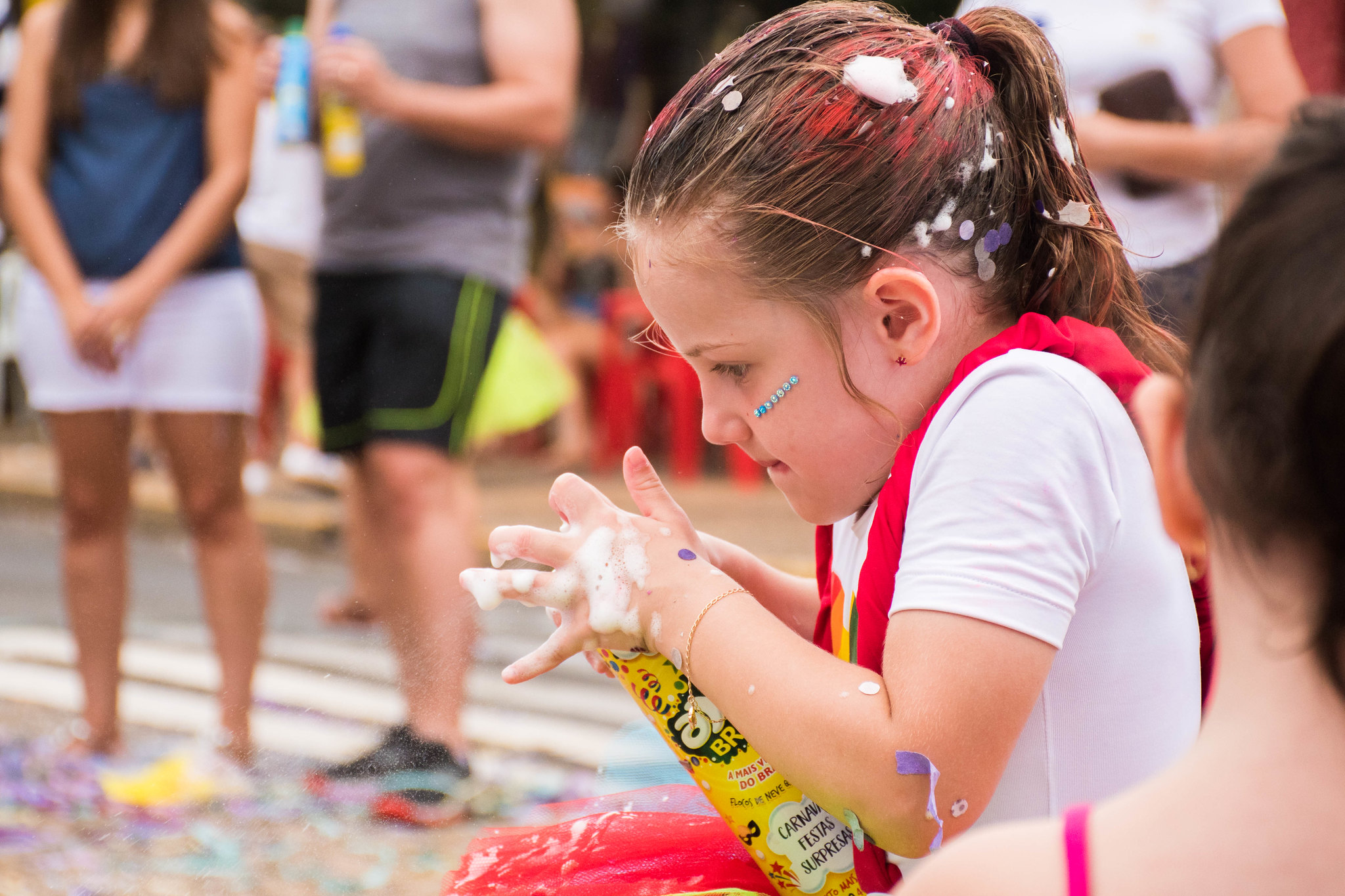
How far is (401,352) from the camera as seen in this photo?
242cm

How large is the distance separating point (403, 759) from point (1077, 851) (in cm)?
174

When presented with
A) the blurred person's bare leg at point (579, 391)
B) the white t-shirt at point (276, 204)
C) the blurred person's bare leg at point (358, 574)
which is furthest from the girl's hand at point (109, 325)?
the blurred person's bare leg at point (579, 391)

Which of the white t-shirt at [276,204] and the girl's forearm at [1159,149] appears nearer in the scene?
the girl's forearm at [1159,149]

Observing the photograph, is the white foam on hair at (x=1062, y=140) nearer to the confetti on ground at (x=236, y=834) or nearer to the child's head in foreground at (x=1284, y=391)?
the child's head in foreground at (x=1284, y=391)

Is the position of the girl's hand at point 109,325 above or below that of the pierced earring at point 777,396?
below

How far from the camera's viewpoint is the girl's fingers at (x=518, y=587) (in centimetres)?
106

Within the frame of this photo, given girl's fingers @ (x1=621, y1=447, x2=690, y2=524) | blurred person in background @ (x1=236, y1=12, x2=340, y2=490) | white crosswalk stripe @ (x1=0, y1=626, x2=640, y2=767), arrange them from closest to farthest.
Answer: girl's fingers @ (x1=621, y1=447, x2=690, y2=524) < white crosswalk stripe @ (x1=0, y1=626, x2=640, y2=767) < blurred person in background @ (x1=236, y1=12, x2=340, y2=490)

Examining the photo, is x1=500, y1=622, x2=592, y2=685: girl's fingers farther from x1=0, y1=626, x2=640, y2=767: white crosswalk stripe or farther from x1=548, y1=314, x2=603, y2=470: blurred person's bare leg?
x1=548, y1=314, x2=603, y2=470: blurred person's bare leg

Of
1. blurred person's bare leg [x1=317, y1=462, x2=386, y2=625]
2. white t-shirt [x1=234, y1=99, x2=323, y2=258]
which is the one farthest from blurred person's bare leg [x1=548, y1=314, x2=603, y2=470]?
blurred person's bare leg [x1=317, y1=462, x2=386, y2=625]

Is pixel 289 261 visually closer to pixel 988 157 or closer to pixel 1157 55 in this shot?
pixel 1157 55

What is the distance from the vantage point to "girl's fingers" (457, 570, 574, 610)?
1060mm

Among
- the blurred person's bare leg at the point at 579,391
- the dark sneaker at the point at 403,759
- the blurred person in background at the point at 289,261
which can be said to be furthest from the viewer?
the blurred person's bare leg at the point at 579,391

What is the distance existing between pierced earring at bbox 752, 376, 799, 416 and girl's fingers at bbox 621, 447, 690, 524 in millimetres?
102

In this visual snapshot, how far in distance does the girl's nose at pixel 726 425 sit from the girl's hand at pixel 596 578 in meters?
0.08
